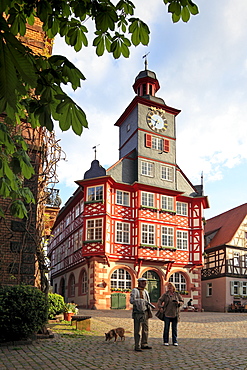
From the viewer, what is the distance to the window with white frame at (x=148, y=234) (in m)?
30.4

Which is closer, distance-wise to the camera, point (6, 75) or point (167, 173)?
point (6, 75)

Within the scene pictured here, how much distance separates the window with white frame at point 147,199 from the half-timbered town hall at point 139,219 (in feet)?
0.24

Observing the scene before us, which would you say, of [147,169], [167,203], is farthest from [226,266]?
[147,169]

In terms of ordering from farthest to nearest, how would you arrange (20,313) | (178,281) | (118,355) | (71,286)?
(71,286)
(178,281)
(20,313)
(118,355)

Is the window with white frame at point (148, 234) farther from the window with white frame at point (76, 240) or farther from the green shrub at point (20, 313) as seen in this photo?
the green shrub at point (20, 313)

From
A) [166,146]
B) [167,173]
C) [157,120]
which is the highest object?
[157,120]

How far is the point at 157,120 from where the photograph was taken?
33.4m

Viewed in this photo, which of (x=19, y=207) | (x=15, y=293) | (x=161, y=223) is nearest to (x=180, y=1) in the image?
(x=19, y=207)

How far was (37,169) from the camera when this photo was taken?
1272 centimetres

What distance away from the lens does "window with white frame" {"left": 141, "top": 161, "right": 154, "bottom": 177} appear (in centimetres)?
3161

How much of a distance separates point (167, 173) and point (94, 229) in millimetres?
7506

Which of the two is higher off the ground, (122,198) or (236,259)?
(122,198)

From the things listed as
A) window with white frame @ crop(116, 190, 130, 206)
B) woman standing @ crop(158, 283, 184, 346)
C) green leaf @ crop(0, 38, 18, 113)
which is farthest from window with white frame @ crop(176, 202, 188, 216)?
green leaf @ crop(0, 38, 18, 113)

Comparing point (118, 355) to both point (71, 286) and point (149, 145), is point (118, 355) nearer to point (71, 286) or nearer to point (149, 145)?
point (149, 145)
